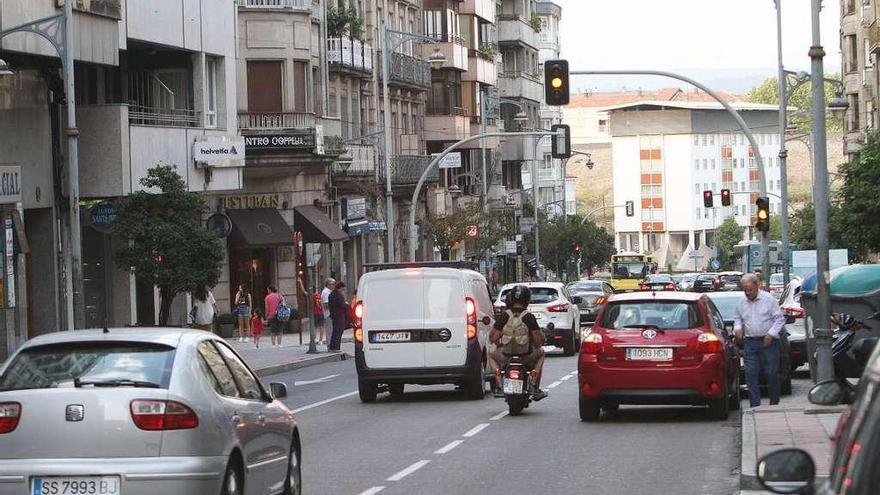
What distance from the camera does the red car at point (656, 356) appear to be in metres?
22.1

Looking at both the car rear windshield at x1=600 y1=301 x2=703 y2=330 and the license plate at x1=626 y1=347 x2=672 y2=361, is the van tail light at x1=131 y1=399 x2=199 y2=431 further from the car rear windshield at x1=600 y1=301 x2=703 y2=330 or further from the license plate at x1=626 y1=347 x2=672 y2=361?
the car rear windshield at x1=600 y1=301 x2=703 y2=330

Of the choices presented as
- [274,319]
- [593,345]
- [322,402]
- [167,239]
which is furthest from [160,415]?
[274,319]

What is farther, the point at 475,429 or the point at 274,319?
the point at 274,319

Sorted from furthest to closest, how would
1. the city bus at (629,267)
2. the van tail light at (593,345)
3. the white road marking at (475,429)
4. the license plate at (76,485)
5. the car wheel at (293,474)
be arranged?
the city bus at (629,267) < the van tail light at (593,345) < the white road marking at (475,429) < the car wheel at (293,474) < the license plate at (76,485)

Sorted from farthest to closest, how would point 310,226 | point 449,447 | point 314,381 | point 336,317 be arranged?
point 310,226, point 336,317, point 314,381, point 449,447

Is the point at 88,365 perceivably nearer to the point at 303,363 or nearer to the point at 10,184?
the point at 10,184

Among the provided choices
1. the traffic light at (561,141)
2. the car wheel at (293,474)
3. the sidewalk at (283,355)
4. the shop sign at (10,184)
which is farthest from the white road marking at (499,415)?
the traffic light at (561,141)

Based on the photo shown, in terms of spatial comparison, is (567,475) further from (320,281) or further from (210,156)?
(320,281)

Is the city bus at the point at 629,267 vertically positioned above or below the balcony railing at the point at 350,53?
below

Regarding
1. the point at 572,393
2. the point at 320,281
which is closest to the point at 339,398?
the point at 572,393

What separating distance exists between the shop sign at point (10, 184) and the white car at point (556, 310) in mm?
10843

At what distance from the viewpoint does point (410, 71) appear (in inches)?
3204

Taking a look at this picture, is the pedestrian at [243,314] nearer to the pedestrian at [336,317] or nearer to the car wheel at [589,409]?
the pedestrian at [336,317]

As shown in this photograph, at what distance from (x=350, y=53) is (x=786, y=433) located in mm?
52186
